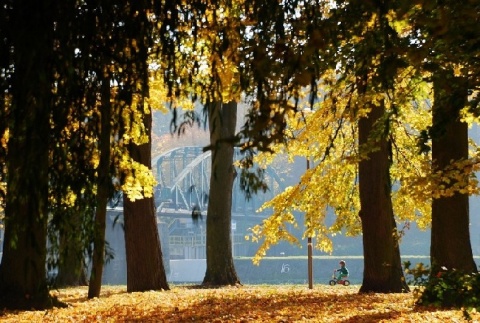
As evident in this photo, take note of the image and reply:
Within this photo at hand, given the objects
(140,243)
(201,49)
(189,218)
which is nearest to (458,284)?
(201,49)

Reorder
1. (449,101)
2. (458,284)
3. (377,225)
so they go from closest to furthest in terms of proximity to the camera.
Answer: (458,284) < (449,101) < (377,225)

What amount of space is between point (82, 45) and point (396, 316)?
6329mm

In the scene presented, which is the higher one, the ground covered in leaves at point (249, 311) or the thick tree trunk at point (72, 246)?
the thick tree trunk at point (72, 246)

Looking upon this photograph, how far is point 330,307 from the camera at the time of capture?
12.8 metres

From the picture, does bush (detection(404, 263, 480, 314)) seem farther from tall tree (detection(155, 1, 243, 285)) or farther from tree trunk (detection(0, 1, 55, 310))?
tree trunk (detection(0, 1, 55, 310))

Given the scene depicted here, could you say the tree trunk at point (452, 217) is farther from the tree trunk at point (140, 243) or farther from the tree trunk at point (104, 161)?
the tree trunk at point (140, 243)

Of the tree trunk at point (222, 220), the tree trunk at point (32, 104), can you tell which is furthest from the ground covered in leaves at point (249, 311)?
the tree trunk at point (222, 220)

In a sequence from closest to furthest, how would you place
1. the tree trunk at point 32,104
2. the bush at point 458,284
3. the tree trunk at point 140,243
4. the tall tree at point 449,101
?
the tree trunk at point 32,104, the tall tree at point 449,101, the bush at point 458,284, the tree trunk at point 140,243

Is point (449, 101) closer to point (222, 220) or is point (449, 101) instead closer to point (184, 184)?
point (222, 220)

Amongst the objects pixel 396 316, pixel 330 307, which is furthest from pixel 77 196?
pixel 330 307

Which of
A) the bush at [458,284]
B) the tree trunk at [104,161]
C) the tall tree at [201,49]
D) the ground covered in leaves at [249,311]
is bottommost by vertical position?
the ground covered in leaves at [249,311]

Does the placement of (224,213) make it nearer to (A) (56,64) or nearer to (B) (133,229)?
(B) (133,229)

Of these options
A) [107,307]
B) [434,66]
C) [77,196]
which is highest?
[434,66]

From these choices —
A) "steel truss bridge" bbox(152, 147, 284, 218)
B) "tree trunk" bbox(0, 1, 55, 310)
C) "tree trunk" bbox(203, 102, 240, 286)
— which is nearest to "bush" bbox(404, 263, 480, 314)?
"tree trunk" bbox(0, 1, 55, 310)
